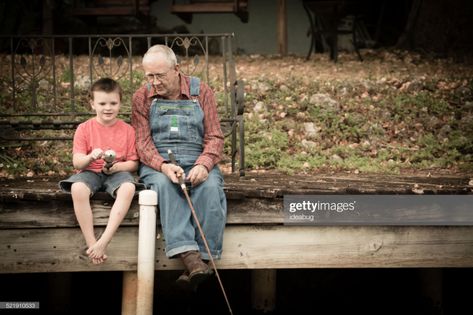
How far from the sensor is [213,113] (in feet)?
15.4

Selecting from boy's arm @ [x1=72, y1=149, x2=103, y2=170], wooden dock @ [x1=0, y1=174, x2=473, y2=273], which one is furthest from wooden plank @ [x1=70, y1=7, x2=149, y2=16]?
boy's arm @ [x1=72, y1=149, x2=103, y2=170]

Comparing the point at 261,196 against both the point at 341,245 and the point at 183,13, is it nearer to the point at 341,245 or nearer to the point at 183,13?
the point at 341,245

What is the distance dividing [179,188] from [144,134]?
46 cm

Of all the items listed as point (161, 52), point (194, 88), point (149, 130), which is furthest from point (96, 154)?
point (194, 88)

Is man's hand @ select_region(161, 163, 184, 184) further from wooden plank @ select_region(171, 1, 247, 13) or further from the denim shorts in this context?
wooden plank @ select_region(171, 1, 247, 13)

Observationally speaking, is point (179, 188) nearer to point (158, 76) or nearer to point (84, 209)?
point (84, 209)

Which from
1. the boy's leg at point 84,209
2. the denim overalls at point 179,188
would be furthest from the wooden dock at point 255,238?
the denim overalls at point 179,188

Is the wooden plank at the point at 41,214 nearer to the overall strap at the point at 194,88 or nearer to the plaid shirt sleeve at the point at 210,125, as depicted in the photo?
the plaid shirt sleeve at the point at 210,125

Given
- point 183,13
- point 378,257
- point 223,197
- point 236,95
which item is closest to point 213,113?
point 223,197

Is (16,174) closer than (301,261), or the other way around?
(301,261)

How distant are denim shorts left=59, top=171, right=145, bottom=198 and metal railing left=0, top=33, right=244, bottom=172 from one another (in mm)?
1310

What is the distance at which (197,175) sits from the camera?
4.34 metres

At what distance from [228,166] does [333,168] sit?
3.53 feet

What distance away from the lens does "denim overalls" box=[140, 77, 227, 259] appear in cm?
430
